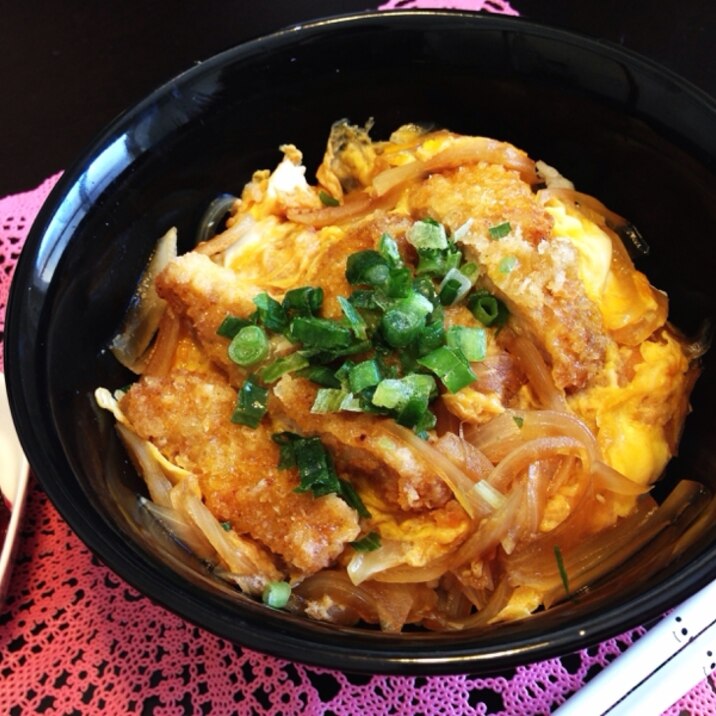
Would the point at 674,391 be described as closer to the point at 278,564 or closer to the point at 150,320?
the point at 278,564

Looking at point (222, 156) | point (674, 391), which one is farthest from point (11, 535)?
point (674, 391)

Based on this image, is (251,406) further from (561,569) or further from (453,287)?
(561,569)

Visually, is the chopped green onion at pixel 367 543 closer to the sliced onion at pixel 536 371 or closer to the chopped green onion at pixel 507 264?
the sliced onion at pixel 536 371

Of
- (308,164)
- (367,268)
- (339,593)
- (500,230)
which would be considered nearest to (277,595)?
(339,593)

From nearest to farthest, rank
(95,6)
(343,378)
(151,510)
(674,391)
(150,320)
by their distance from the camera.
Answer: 1. (343,378)
2. (151,510)
3. (674,391)
4. (150,320)
5. (95,6)

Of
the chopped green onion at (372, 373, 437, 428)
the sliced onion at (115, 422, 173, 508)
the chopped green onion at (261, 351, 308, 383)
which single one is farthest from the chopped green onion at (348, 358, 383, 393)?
the sliced onion at (115, 422, 173, 508)

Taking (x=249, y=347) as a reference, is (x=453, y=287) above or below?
above
